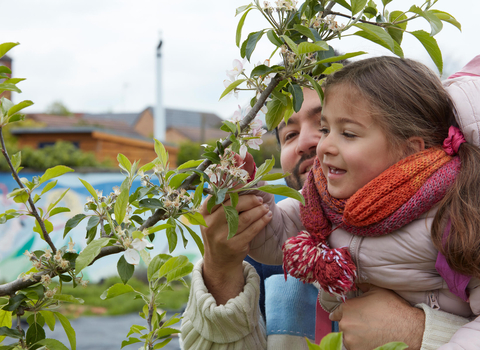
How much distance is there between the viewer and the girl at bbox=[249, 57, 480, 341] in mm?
1259

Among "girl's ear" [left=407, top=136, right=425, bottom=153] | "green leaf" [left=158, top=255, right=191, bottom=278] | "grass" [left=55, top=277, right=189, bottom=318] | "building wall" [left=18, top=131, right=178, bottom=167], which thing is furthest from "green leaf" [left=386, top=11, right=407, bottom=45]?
"building wall" [left=18, top=131, right=178, bottom=167]

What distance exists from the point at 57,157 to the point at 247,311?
1203 cm

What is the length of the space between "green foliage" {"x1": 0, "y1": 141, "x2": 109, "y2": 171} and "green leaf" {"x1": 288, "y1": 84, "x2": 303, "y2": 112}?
11666mm

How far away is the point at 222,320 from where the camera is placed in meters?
1.51

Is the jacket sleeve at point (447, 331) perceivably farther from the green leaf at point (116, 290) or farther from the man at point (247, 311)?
the green leaf at point (116, 290)

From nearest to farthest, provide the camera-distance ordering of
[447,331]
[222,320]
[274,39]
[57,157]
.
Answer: [274,39] < [447,331] < [222,320] < [57,157]

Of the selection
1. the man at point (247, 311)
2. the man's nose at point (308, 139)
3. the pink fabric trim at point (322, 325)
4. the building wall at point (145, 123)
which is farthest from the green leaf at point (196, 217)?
the building wall at point (145, 123)

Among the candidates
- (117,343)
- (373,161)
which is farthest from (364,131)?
(117,343)

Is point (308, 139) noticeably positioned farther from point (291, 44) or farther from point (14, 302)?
point (14, 302)

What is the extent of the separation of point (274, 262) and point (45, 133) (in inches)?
588

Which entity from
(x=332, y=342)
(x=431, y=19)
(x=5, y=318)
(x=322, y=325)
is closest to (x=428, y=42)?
(x=431, y=19)

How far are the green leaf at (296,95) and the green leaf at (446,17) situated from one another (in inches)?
16.1

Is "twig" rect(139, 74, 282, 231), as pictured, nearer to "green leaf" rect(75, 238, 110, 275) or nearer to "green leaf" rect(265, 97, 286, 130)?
"green leaf" rect(265, 97, 286, 130)

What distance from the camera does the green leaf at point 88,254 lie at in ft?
2.42
